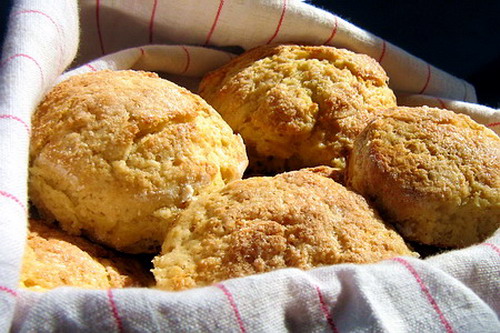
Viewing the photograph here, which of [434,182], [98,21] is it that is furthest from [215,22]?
[434,182]

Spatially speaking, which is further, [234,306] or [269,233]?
[269,233]

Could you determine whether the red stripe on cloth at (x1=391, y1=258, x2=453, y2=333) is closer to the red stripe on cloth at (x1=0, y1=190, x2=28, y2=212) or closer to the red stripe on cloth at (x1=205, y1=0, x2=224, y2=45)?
the red stripe on cloth at (x1=0, y1=190, x2=28, y2=212)

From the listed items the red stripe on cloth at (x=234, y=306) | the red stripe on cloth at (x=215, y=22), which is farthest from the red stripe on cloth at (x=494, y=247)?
the red stripe on cloth at (x=215, y=22)

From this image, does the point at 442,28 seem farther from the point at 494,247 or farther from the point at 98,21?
the point at 494,247

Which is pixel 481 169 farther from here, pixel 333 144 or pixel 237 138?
pixel 237 138

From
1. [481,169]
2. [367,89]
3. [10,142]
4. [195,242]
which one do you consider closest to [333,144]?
[367,89]

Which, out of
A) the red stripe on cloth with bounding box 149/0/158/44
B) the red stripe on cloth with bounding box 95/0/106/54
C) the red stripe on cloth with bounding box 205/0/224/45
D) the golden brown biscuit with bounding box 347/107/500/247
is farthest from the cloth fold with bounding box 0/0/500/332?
the red stripe on cloth with bounding box 205/0/224/45

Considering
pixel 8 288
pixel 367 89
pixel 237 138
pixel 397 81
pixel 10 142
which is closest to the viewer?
pixel 8 288
